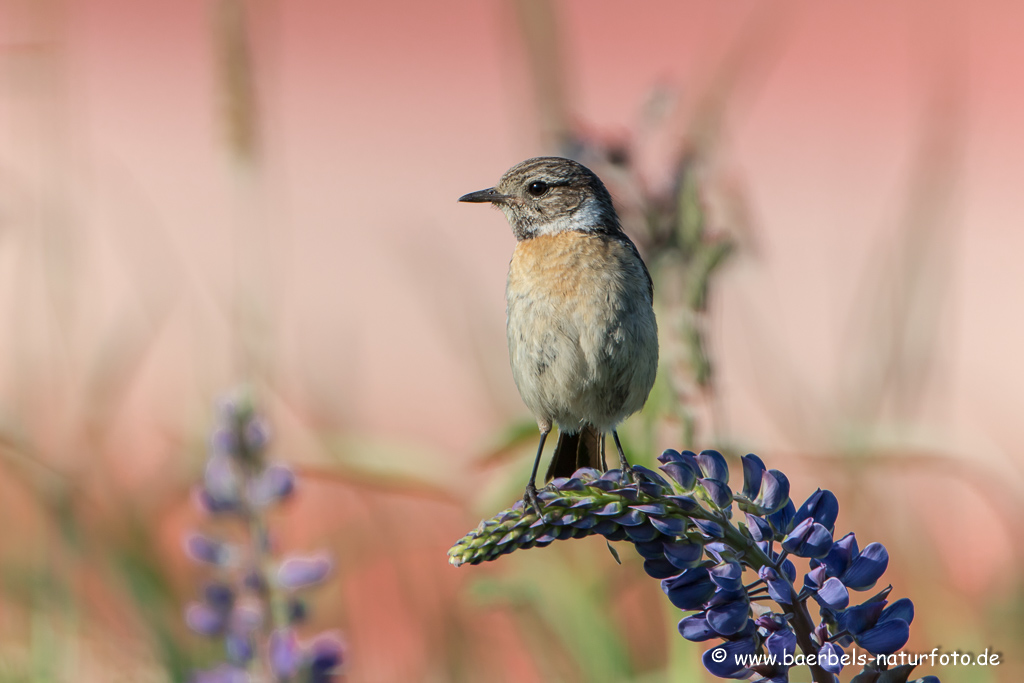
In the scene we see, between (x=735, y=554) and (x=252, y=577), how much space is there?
4.45 feet

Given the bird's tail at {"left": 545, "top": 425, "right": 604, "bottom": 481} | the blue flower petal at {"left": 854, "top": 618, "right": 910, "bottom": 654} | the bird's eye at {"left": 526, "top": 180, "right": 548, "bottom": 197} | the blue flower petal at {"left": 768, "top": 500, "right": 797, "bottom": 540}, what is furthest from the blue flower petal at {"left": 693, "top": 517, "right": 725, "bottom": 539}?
the bird's eye at {"left": 526, "top": 180, "right": 548, "bottom": 197}

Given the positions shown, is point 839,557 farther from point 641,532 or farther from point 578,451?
point 578,451

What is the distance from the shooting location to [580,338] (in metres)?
2.58

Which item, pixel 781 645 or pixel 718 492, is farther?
pixel 718 492

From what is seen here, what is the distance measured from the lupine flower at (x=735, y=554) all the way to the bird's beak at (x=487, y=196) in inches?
64.3

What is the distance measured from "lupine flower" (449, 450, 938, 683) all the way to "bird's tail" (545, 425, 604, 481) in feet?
3.57

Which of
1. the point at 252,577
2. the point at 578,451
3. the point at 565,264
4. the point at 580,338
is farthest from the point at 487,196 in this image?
the point at 252,577

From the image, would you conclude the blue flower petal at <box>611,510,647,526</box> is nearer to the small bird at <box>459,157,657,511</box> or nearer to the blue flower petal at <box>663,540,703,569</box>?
the blue flower petal at <box>663,540,703,569</box>

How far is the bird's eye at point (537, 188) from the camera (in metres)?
3.06

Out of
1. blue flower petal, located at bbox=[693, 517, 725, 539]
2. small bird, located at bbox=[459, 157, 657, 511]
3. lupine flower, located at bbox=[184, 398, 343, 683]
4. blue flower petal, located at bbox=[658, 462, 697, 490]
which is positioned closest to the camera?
blue flower petal, located at bbox=[693, 517, 725, 539]

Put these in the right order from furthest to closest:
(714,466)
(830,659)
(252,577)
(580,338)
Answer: (580,338)
(252,577)
(714,466)
(830,659)

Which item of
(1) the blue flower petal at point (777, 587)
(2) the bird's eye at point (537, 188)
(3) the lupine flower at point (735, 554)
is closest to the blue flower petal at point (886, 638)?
(3) the lupine flower at point (735, 554)

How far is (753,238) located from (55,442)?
227cm

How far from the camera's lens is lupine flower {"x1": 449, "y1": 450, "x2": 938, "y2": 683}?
1.33m
